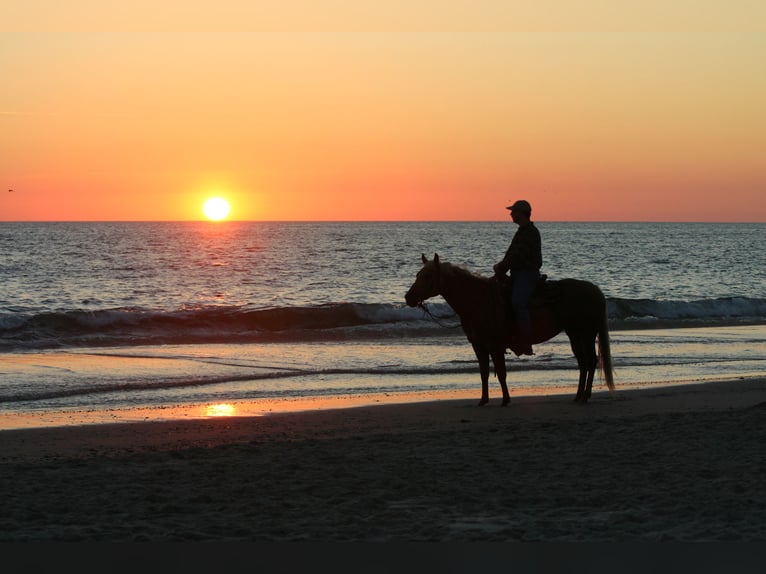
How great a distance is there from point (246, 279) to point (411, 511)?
147 feet

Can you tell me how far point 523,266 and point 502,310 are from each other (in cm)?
60

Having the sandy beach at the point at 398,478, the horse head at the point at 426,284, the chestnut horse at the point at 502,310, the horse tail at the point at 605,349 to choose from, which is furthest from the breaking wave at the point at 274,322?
the sandy beach at the point at 398,478

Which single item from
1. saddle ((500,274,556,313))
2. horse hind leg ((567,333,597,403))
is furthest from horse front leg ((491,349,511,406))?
horse hind leg ((567,333,597,403))

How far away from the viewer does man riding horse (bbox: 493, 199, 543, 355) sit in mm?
11305

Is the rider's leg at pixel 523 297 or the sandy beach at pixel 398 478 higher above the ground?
the rider's leg at pixel 523 297

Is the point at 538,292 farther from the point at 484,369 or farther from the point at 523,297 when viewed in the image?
the point at 484,369

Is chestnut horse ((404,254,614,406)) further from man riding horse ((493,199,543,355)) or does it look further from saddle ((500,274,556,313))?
man riding horse ((493,199,543,355))

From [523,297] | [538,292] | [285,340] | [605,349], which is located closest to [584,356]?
[605,349]

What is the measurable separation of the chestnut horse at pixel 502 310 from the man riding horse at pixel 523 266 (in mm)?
123

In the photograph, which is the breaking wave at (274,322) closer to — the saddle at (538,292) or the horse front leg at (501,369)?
the horse front leg at (501,369)

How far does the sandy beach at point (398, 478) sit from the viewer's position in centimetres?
523

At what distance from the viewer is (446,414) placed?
11039 mm

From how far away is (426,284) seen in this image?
11422 mm

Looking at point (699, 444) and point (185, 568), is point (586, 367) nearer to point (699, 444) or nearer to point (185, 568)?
point (699, 444)
